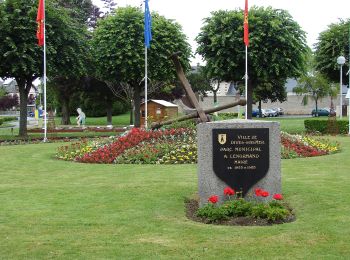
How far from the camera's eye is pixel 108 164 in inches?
601

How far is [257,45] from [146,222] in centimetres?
2326

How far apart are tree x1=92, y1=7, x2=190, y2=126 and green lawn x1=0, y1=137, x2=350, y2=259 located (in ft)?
64.2

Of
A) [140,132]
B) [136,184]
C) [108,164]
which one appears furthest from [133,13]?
[136,184]

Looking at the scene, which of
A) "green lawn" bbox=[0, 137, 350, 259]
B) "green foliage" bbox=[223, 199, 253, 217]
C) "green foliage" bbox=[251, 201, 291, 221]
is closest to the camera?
"green lawn" bbox=[0, 137, 350, 259]

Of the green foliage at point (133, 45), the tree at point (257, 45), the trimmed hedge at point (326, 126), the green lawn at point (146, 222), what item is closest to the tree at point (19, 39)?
the green foliage at point (133, 45)

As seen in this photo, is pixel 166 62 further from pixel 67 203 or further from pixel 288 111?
pixel 288 111

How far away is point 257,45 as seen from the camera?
96.5 feet

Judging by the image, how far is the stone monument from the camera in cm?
816

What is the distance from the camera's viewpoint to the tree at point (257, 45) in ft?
97.5

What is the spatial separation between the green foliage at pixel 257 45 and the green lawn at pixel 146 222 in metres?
18.2

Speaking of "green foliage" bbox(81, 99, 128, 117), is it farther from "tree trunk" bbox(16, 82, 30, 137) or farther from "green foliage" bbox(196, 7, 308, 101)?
"green foliage" bbox(196, 7, 308, 101)

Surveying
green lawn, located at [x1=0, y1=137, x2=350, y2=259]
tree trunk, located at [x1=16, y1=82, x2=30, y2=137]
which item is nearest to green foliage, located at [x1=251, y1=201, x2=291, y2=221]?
green lawn, located at [x1=0, y1=137, x2=350, y2=259]

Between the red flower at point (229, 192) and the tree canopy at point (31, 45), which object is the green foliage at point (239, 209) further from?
the tree canopy at point (31, 45)

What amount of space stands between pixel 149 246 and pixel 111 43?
2626 cm
